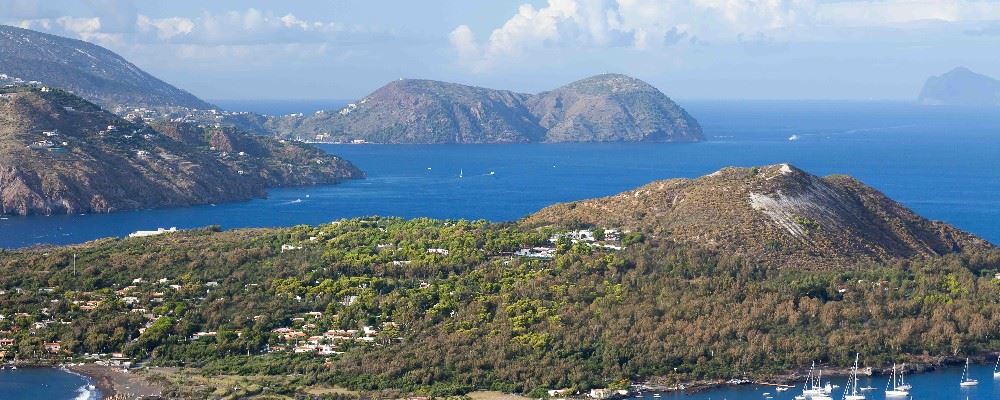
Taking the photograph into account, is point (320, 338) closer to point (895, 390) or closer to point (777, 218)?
point (895, 390)

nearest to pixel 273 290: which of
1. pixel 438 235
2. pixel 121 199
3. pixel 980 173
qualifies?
pixel 438 235

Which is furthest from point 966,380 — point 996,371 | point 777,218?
point 777,218

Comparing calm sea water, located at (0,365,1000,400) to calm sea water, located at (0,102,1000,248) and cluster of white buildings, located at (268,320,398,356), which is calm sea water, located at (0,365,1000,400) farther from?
calm sea water, located at (0,102,1000,248)

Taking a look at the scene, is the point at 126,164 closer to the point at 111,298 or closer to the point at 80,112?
the point at 80,112

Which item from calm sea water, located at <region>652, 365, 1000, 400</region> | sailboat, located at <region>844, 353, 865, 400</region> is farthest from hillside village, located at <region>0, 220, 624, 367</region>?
sailboat, located at <region>844, 353, 865, 400</region>

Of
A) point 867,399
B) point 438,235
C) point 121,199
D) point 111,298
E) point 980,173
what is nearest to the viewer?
point 867,399

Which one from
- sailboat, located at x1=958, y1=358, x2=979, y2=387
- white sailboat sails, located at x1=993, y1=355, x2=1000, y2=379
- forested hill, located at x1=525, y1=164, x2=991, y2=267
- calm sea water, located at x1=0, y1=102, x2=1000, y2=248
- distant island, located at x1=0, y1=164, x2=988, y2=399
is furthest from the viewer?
calm sea water, located at x1=0, y1=102, x2=1000, y2=248
